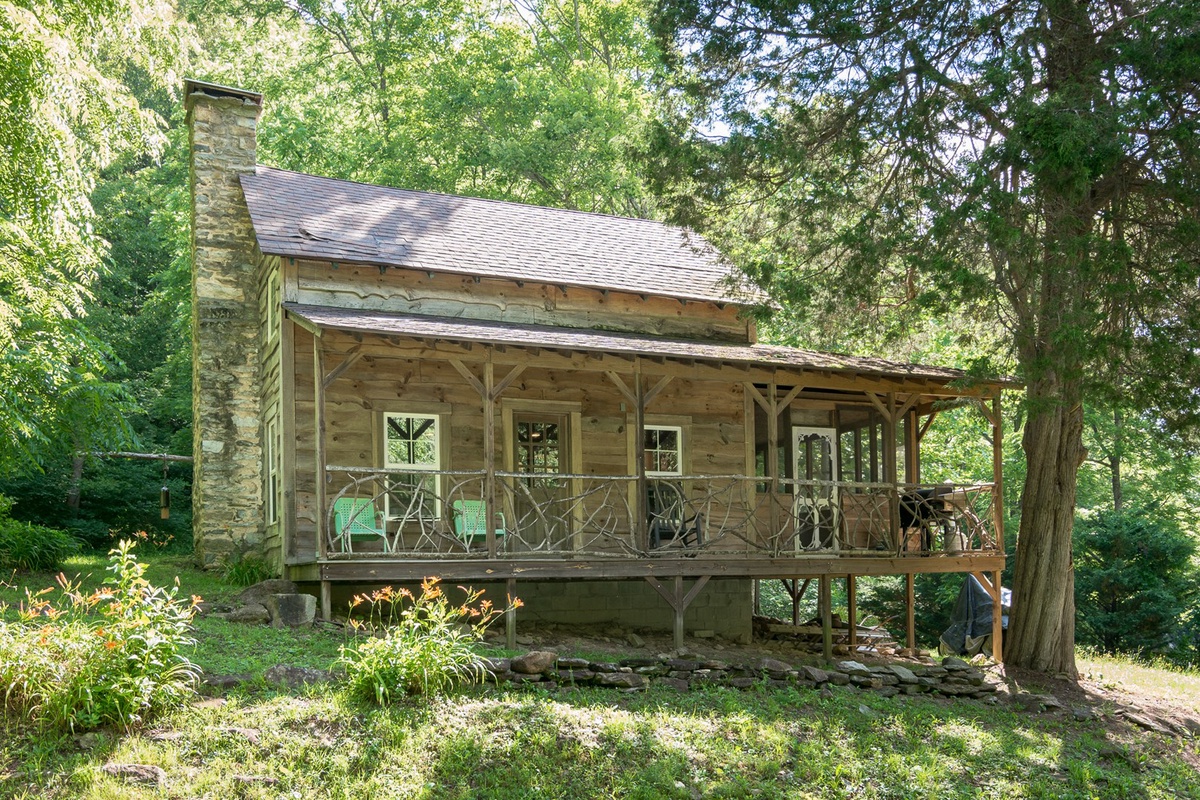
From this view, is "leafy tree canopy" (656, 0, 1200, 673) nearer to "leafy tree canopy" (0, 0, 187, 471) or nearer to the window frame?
the window frame

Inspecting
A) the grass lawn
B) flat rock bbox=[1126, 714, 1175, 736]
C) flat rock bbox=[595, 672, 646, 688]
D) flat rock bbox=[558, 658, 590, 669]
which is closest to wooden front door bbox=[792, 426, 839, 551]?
flat rock bbox=[1126, 714, 1175, 736]

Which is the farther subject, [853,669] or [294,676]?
[853,669]

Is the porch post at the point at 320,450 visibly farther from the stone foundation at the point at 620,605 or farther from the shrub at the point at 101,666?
the shrub at the point at 101,666

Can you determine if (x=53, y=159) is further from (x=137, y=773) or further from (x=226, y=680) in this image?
(x=137, y=773)

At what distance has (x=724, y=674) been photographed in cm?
1120

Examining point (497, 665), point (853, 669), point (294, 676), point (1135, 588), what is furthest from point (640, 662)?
point (1135, 588)

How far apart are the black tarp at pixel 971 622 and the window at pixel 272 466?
1089cm

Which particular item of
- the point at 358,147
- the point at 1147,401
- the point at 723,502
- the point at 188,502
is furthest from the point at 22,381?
the point at 358,147

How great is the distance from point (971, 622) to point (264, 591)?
11.3 metres

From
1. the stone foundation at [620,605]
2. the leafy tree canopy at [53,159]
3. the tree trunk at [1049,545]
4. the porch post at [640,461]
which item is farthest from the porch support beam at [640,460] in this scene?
the leafy tree canopy at [53,159]

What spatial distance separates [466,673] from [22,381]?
26.8 ft

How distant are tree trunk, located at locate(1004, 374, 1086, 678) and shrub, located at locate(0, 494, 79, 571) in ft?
43.3

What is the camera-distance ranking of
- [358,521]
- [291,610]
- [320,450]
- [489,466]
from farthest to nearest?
[358,521], [489,466], [320,450], [291,610]

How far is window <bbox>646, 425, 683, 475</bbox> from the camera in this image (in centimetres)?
1627
